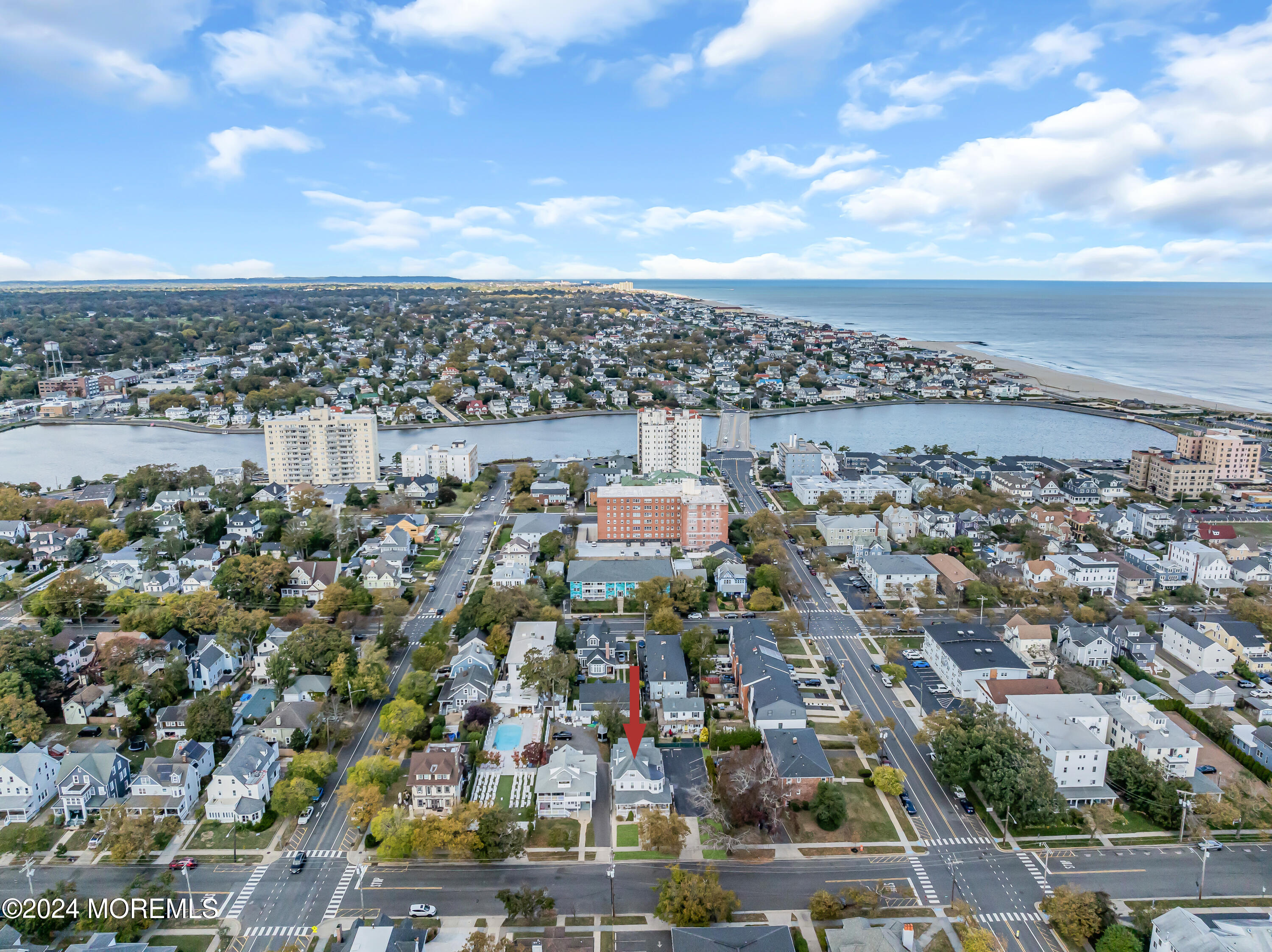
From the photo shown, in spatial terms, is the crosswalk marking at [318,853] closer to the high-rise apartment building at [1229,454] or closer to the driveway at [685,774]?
the driveway at [685,774]

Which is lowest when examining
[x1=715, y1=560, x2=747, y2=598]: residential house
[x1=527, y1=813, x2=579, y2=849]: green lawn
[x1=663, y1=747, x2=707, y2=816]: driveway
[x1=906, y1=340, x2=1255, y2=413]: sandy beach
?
[x1=527, y1=813, x2=579, y2=849]: green lawn

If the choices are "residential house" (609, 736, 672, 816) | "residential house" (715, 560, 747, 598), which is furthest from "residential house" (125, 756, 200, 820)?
"residential house" (715, 560, 747, 598)

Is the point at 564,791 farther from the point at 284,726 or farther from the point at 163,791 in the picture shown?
the point at 163,791

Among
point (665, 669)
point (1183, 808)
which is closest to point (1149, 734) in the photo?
point (1183, 808)

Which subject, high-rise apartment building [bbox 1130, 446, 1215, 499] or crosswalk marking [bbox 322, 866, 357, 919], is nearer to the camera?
crosswalk marking [bbox 322, 866, 357, 919]

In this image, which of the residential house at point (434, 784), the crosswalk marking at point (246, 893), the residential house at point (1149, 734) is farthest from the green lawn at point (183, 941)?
the residential house at point (1149, 734)

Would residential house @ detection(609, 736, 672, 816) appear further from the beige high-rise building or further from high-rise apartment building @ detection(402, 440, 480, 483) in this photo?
the beige high-rise building

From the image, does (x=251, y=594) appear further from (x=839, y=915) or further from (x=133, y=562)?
(x=839, y=915)
